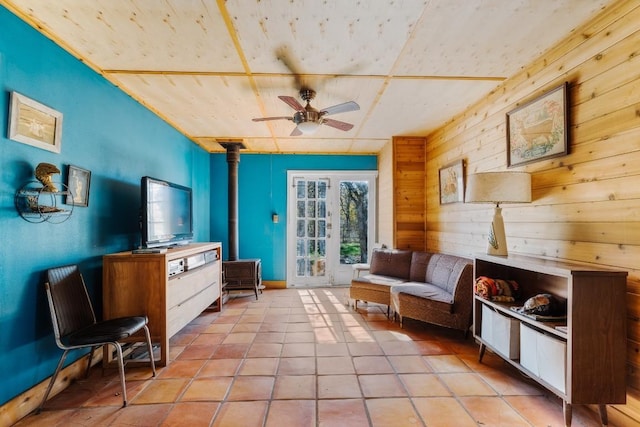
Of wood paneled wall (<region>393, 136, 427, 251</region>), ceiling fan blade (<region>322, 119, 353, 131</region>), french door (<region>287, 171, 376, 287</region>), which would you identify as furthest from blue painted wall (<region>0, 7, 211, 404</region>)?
wood paneled wall (<region>393, 136, 427, 251</region>)

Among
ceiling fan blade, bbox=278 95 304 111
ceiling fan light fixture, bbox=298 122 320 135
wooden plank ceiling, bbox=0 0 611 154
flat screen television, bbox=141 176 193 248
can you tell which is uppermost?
wooden plank ceiling, bbox=0 0 611 154

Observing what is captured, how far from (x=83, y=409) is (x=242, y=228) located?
3.54 meters

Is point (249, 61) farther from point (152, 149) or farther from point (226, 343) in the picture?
point (226, 343)

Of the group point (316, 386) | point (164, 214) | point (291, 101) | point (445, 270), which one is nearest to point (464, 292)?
point (445, 270)

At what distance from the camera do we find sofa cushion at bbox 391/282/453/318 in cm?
292

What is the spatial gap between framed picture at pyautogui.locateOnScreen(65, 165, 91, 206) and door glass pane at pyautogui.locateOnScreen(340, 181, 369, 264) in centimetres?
375

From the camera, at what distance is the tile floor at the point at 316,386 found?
1771 millimetres

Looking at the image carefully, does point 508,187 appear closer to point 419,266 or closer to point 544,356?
point 544,356

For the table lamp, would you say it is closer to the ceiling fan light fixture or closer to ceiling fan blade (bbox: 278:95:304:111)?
the ceiling fan light fixture

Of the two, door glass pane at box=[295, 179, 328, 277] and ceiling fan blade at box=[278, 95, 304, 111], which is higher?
ceiling fan blade at box=[278, 95, 304, 111]

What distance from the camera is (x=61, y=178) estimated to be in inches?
82.1

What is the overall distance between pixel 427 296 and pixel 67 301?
120 inches

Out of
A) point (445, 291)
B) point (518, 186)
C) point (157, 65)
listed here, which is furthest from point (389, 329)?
point (157, 65)

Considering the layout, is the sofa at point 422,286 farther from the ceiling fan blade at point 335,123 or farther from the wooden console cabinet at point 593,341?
the ceiling fan blade at point 335,123
